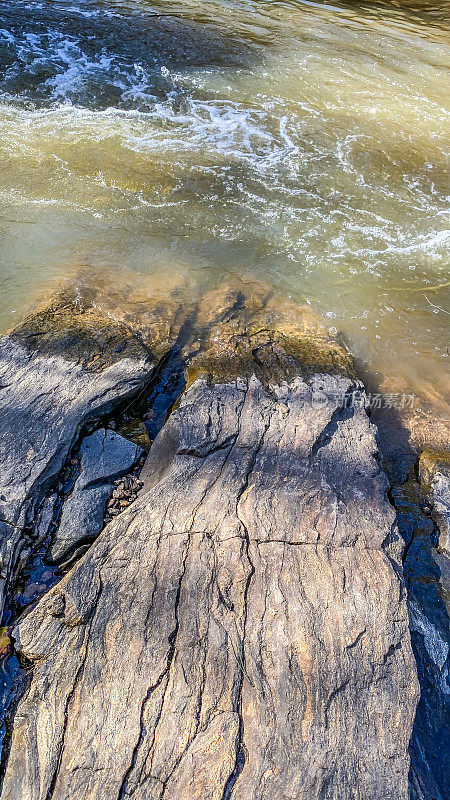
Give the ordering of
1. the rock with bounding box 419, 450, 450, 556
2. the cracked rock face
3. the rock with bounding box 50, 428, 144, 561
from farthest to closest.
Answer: the rock with bounding box 419, 450, 450, 556
the rock with bounding box 50, 428, 144, 561
the cracked rock face

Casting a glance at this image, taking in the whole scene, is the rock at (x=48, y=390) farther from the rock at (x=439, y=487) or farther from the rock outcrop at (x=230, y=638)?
the rock at (x=439, y=487)

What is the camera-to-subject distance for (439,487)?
355 cm

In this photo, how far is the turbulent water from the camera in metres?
4.97

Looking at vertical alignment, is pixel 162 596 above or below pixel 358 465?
below

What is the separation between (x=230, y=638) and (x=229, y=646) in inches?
1.5

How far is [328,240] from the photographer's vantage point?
214 inches

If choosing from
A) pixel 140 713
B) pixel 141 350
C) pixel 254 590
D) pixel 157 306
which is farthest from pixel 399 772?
pixel 157 306

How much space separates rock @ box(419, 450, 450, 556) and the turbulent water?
2.00 ft

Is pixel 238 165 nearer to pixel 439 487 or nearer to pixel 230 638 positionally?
pixel 439 487

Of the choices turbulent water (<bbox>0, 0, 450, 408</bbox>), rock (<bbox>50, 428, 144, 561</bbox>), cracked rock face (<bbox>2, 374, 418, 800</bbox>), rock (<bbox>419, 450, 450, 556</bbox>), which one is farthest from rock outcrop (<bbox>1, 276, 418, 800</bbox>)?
turbulent water (<bbox>0, 0, 450, 408</bbox>)

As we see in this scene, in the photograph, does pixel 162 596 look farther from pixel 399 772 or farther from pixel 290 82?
pixel 290 82

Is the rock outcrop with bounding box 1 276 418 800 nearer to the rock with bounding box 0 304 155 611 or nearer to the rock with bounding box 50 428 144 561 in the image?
the rock with bounding box 50 428 144 561

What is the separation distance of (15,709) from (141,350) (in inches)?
99.2

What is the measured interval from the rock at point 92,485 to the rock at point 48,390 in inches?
5.4
